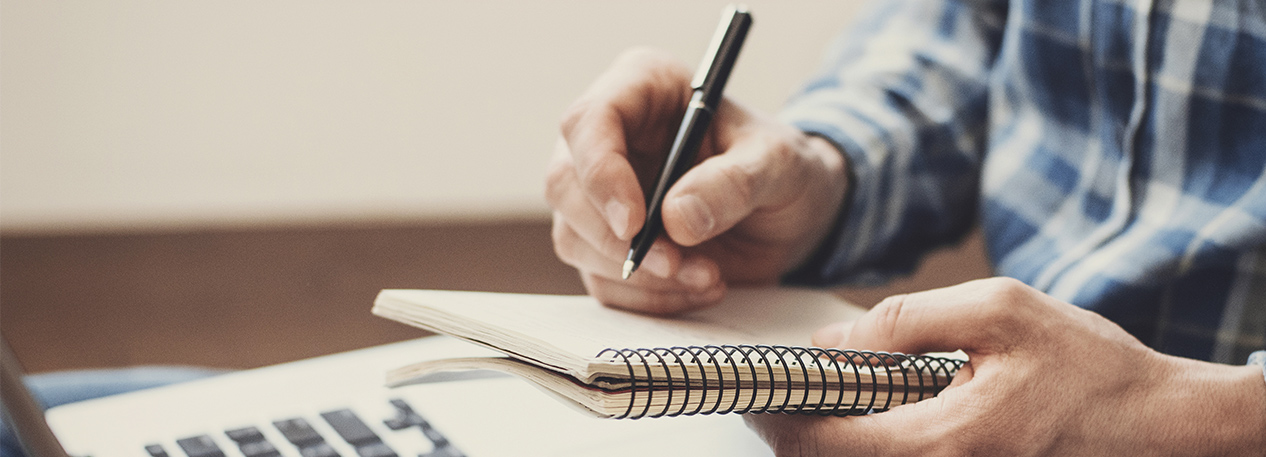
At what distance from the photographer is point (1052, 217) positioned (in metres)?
0.67

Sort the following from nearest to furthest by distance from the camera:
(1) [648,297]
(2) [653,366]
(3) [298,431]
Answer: (2) [653,366] → (3) [298,431] → (1) [648,297]

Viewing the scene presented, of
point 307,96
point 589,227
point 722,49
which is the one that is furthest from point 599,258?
point 307,96

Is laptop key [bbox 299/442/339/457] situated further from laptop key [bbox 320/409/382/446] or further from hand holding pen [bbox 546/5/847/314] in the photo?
hand holding pen [bbox 546/5/847/314]

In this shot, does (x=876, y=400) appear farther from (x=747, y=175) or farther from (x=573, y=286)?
(x=573, y=286)

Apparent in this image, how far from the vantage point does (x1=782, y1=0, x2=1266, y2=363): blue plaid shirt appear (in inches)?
21.7

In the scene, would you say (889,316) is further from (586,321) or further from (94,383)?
(94,383)

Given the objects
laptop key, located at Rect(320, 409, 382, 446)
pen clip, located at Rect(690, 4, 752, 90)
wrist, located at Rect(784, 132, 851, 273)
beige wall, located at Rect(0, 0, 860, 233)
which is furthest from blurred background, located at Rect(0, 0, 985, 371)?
laptop key, located at Rect(320, 409, 382, 446)

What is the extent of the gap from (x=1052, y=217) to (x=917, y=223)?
0.40 ft

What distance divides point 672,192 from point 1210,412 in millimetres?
271

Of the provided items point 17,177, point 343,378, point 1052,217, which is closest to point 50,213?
point 17,177

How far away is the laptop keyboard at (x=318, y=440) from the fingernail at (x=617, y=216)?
0.48 feet

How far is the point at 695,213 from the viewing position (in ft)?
1.62

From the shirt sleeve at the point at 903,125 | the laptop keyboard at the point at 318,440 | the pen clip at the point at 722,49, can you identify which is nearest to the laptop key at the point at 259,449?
the laptop keyboard at the point at 318,440

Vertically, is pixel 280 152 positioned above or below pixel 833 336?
below
